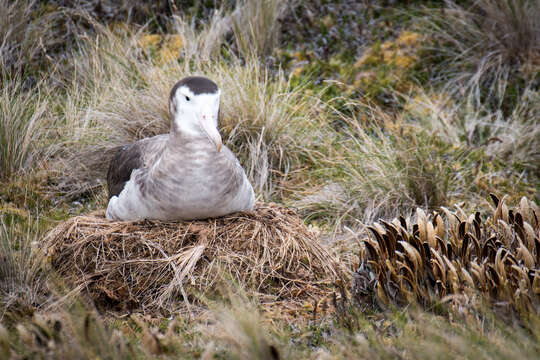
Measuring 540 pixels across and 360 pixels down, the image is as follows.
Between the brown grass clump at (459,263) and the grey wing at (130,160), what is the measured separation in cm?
135

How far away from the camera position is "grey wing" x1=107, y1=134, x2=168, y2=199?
3.73m

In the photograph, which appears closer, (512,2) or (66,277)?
(66,277)

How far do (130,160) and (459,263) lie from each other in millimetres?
2006

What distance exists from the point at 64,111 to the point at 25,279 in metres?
2.50

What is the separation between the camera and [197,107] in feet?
10.7

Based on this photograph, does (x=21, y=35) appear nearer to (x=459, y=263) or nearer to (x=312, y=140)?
(x=312, y=140)

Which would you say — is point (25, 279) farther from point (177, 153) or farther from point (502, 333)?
point (502, 333)

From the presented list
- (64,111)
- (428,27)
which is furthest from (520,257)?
(428,27)

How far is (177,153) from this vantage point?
3338 mm

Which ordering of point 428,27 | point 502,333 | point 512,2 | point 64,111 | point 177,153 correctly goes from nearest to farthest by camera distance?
point 502,333 < point 177,153 < point 64,111 < point 512,2 < point 428,27

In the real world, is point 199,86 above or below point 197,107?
above

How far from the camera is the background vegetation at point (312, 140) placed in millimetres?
2613

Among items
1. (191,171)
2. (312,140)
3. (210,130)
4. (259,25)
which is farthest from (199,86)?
(259,25)

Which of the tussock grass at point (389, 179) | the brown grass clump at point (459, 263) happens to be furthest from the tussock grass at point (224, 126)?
the brown grass clump at point (459, 263)
